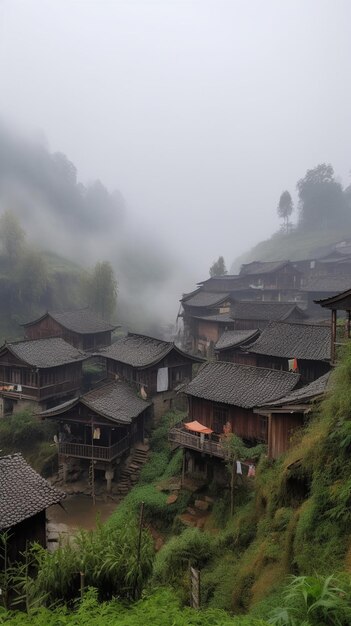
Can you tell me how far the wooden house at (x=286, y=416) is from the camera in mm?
17219

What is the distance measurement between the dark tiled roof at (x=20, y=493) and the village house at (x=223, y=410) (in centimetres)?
1000

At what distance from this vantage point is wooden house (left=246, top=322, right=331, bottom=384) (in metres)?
30.3

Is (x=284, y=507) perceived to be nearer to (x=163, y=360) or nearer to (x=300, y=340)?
(x=300, y=340)

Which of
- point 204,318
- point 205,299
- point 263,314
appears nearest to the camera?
point 263,314

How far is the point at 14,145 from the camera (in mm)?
124438

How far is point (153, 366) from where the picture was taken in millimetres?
35906

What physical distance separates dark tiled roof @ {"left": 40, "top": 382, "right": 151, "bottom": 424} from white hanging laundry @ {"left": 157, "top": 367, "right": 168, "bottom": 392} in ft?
7.99

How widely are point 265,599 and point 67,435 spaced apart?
22.8 m

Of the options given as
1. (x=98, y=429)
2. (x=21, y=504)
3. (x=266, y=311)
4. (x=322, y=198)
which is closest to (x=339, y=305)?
(x=21, y=504)

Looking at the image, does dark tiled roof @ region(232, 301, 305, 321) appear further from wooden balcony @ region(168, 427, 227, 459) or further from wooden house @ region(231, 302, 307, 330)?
wooden balcony @ region(168, 427, 227, 459)

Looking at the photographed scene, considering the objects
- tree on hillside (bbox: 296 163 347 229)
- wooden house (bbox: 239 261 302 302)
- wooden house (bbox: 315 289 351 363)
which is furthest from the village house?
tree on hillside (bbox: 296 163 347 229)

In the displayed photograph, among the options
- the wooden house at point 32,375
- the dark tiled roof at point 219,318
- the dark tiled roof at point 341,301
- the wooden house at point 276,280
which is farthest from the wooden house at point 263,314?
the dark tiled roof at point 341,301

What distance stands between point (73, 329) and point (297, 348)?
1126 inches

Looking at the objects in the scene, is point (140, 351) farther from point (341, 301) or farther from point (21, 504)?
point (21, 504)
